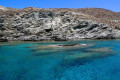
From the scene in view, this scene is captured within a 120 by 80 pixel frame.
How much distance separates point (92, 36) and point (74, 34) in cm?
762

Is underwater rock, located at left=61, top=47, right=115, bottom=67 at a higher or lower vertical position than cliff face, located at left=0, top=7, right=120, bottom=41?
lower

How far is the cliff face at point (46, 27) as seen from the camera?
5677 cm

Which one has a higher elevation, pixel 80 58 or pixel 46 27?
pixel 46 27

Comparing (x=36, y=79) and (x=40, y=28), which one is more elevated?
(x=40, y=28)

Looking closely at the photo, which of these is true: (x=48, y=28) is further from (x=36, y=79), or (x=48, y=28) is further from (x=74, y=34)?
(x=36, y=79)

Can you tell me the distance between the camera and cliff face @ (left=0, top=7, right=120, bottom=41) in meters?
56.8

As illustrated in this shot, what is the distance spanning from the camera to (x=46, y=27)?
59344 millimetres

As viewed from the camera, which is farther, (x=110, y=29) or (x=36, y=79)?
(x=110, y=29)

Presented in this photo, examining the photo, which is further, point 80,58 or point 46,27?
point 46,27

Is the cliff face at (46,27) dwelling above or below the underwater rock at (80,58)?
above

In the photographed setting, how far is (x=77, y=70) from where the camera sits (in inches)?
624

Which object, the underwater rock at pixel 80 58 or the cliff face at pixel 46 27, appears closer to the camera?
the underwater rock at pixel 80 58

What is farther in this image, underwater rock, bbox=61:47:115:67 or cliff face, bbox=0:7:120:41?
cliff face, bbox=0:7:120:41

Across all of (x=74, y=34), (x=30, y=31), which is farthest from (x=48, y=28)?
(x=74, y=34)
